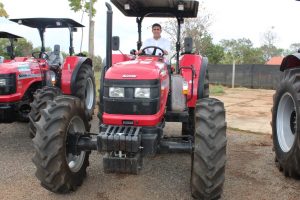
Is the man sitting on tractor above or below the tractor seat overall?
above

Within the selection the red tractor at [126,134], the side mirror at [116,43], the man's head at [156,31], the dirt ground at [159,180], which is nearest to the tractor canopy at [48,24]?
the man's head at [156,31]

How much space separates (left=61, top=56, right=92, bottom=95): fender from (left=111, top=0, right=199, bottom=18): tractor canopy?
2313 mm

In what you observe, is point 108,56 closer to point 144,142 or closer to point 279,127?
point 144,142

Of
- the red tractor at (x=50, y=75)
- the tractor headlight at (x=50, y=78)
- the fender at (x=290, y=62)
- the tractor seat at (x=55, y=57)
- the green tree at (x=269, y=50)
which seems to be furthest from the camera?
the green tree at (x=269, y=50)

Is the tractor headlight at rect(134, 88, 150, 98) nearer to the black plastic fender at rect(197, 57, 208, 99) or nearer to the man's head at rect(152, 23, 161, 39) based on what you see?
the black plastic fender at rect(197, 57, 208, 99)

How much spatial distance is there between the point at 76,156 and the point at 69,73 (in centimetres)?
353

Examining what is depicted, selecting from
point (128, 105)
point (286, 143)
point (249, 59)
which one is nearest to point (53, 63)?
point (128, 105)

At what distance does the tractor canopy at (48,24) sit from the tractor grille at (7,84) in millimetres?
1915

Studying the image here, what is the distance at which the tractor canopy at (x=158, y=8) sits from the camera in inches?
228

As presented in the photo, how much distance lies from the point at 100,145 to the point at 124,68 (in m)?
0.94

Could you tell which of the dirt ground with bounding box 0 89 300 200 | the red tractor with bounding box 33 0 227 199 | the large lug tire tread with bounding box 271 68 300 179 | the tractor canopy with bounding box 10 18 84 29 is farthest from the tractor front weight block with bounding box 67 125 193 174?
the tractor canopy with bounding box 10 18 84 29

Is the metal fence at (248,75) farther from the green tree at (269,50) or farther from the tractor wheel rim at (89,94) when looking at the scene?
the green tree at (269,50)

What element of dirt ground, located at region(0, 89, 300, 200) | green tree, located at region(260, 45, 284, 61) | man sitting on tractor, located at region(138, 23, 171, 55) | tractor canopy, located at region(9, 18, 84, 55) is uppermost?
green tree, located at region(260, 45, 284, 61)

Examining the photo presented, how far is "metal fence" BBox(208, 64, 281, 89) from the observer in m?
19.8
